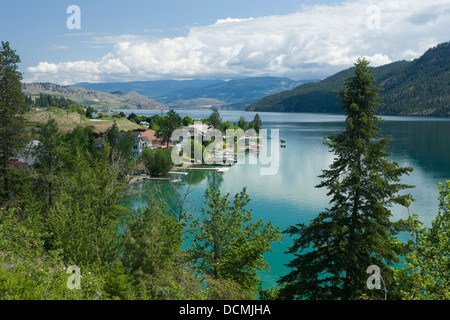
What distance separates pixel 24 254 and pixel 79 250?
371cm

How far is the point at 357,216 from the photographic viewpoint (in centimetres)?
1509

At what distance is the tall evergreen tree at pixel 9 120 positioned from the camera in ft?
87.5

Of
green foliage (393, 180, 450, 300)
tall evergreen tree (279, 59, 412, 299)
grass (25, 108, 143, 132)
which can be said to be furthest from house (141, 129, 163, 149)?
green foliage (393, 180, 450, 300)

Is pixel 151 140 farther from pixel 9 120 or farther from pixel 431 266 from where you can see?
pixel 431 266

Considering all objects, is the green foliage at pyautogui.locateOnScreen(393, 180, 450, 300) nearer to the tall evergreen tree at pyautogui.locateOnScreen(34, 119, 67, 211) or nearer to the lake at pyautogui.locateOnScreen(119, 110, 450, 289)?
the lake at pyautogui.locateOnScreen(119, 110, 450, 289)

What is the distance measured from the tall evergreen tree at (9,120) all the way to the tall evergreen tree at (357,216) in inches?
916

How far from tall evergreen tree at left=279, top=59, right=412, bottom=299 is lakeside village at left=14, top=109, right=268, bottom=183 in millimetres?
36675

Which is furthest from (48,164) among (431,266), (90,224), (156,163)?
(156,163)

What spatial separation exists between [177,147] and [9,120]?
54.0 metres

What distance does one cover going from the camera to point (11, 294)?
9336 mm

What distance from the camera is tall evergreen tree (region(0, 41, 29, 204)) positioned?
2666 cm

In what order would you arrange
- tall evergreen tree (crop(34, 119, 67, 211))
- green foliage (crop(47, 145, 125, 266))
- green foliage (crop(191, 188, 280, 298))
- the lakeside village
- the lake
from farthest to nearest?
the lakeside village → the lake → tall evergreen tree (crop(34, 119, 67, 211)) → green foliage (crop(47, 145, 125, 266)) → green foliage (crop(191, 188, 280, 298))

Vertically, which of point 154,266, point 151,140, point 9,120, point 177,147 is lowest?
point 154,266
